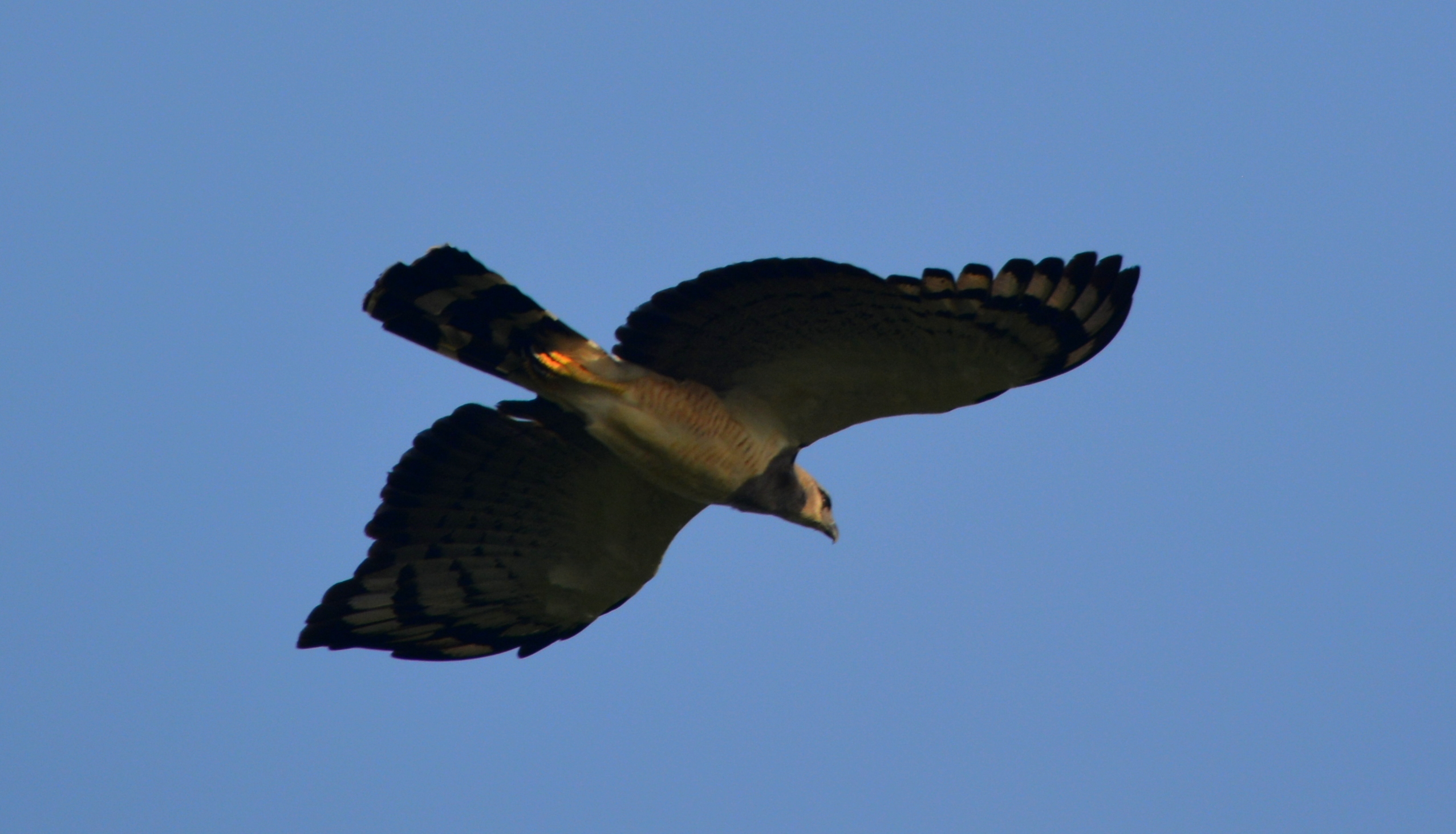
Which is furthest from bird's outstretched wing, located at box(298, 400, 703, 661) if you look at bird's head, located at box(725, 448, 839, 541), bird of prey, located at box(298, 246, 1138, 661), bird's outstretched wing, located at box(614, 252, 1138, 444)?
bird's outstretched wing, located at box(614, 252, 1138, 444)

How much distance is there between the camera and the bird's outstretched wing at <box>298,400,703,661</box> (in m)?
7.70

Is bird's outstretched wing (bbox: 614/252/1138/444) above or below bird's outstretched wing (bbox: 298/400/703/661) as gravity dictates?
above

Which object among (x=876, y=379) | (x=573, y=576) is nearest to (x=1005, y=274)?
(x=876, y=379)

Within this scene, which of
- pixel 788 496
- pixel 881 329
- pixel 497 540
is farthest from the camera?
pixel 497 540

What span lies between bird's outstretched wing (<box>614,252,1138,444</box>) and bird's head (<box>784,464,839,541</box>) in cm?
76

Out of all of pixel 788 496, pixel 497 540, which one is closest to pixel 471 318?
pixel 497 540

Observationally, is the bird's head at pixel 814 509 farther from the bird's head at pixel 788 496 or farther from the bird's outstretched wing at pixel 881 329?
the bird's outstretched wing at pixel 881 329

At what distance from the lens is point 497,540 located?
805 cm

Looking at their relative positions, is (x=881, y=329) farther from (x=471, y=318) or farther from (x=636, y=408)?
(x=471, y=318)

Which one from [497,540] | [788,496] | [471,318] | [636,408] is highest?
[471,318]

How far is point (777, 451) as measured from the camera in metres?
7.52

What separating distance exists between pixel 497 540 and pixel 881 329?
258 cm

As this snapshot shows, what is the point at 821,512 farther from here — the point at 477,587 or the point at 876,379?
the point at 477,587

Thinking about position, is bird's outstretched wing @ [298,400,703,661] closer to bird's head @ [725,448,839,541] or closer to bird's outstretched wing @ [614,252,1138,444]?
bird's head @ [725,448,839,541]
